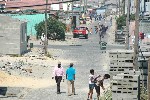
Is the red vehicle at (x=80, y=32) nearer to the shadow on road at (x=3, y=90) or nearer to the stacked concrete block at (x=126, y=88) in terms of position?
the shadow on road at (x=3, y=90)

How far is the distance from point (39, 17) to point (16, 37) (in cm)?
2608

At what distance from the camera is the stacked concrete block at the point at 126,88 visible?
17.4 m

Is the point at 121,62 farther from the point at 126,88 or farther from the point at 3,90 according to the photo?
the point at 3,90

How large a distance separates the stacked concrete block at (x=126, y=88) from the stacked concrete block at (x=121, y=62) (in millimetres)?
4277

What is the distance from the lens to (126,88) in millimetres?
17531

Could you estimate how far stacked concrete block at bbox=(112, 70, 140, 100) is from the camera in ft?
57.2

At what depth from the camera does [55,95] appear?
77.5 feet

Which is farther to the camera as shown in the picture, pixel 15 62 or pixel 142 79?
pixel 15 62

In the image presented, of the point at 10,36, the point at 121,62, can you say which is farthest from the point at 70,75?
the point at 10,36

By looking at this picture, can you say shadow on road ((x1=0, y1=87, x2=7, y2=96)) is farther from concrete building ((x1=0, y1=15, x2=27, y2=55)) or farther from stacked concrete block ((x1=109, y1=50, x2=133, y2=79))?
concrete building ((x1=0, y1=15, x2=27, y2=55))

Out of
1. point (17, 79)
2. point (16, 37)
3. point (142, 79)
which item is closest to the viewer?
point (142, 79)

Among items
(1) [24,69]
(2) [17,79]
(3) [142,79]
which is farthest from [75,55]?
(3) [142,79]

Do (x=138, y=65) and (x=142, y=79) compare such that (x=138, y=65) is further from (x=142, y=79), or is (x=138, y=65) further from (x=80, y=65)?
(x=80, y=65)

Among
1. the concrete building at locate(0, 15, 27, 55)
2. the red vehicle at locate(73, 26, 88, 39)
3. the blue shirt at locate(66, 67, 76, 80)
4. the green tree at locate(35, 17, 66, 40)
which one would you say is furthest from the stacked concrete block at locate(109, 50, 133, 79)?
the red vehicle at locate(73, 26, 88, 39)
